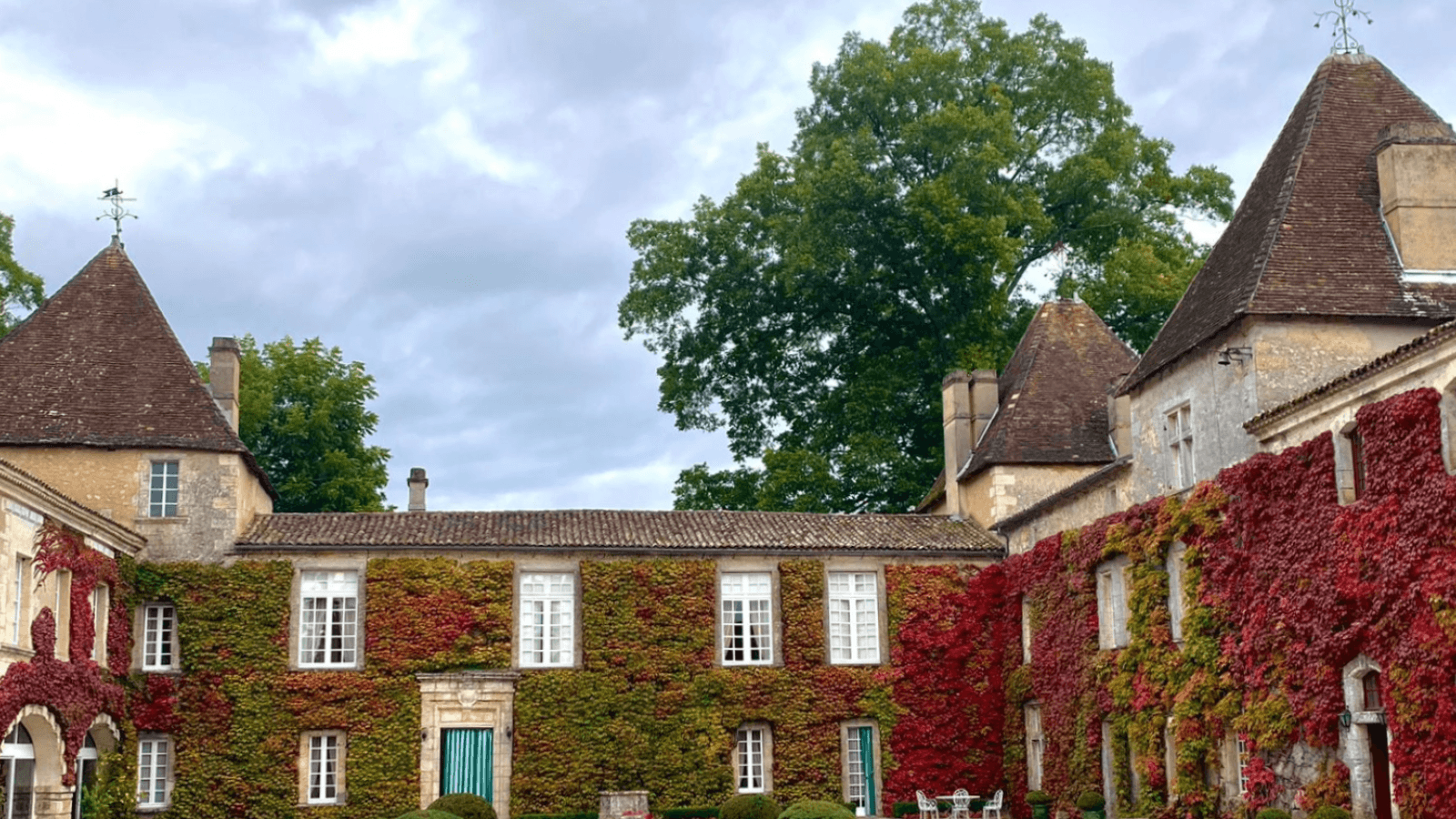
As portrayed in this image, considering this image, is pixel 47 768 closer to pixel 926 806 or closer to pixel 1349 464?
pixel 926 806

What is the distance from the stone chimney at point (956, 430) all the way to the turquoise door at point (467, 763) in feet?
36.4

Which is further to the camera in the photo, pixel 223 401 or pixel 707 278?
pixel 707 278

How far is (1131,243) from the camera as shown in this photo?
38.7 m

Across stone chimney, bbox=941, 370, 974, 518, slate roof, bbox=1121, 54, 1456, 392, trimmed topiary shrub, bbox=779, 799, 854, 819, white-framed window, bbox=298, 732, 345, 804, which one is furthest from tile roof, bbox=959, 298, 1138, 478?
white-framed window, bbox=298, 732, 345, 804

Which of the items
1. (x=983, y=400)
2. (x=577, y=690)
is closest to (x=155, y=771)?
(x=577, y=690)

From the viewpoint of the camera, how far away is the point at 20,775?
23.5 metres

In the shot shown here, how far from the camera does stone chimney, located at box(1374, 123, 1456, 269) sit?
2169 centimetres

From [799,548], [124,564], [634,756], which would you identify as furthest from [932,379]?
[124,564]

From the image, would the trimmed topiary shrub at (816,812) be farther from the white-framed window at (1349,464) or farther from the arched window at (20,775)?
the arched window at (20,775)

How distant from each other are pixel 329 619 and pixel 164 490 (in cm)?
381

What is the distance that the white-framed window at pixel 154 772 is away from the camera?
1078 inches

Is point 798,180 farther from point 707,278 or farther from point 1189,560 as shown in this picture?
point 1189,560

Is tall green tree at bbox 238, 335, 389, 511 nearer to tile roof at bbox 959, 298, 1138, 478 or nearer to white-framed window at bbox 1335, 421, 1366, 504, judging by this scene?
tile roof at bbox 959, 298, 1138, 478

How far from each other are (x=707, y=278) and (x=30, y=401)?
18345 millimetres
